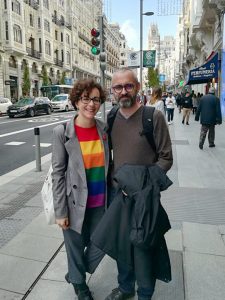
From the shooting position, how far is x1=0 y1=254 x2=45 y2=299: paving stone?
2629 mm

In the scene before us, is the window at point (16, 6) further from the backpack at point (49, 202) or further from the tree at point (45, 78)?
the backpack at point (49, 202)

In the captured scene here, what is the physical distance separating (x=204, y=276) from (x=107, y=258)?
0.94 meters

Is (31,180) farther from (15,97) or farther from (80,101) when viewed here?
(15,97)

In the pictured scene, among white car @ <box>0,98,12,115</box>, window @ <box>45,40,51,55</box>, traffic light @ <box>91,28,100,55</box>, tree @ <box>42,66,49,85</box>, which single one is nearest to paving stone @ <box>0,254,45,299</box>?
traffic light @ <box>91,28,100,55</box>

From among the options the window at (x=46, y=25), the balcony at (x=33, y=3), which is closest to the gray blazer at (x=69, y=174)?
the balcony at (x=33, y=3)

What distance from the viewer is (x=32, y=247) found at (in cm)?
331

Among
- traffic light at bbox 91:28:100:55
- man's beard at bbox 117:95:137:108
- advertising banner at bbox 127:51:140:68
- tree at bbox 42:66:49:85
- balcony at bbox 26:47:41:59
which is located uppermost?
balcony at bbox 26:47:41:59

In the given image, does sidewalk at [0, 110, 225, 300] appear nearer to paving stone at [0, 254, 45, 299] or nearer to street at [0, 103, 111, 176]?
paving stone at [0, 254, 45, 299]

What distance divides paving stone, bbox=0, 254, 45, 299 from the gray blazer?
0.84 meters

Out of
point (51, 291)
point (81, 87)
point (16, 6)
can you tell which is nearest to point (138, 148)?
point (81, 87)

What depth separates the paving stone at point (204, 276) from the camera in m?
2.54

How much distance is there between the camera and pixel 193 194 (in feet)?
16.7

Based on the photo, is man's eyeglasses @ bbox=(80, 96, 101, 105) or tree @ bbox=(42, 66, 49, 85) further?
tree @ bbox=(42, 66, 49, 85)

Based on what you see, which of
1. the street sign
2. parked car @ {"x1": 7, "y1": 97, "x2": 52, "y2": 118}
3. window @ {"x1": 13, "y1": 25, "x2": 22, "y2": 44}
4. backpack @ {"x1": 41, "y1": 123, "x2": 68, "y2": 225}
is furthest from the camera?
window @ {"x1": 13, "y1": 25, "x2": 22, "y2": 44}
